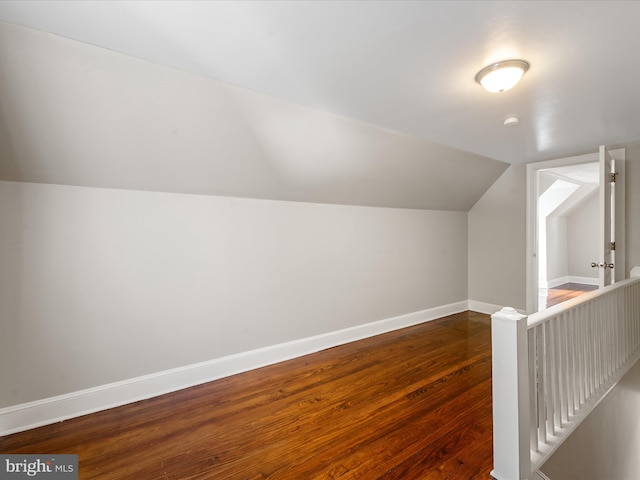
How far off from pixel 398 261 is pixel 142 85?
3.17 m

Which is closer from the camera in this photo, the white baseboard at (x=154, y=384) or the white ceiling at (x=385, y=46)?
the white ceiling at (x=385, y=46)

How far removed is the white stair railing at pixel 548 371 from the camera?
1.44m

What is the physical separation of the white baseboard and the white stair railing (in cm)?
187

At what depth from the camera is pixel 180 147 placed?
211 centimetres

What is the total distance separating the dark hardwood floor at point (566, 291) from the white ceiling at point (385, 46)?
407 cm

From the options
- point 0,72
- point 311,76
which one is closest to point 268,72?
point 311,76

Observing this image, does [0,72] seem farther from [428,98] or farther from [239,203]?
[428,98]

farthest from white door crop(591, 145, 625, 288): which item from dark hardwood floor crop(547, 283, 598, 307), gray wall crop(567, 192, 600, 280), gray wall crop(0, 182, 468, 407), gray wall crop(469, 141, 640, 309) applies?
gray wall crop(567, 192, 600, 280)

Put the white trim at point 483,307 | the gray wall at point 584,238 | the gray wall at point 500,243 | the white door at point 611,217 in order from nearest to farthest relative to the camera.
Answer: the white door at point 611,217
the gray wall at point 500,243
the white trim at point 483,307
the gray wall at point 584,238

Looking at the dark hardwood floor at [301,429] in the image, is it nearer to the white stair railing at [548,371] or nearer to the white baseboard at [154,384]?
the white baseboard at [154,384]

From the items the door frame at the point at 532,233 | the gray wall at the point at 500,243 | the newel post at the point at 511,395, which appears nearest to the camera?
the newel post at the point at 511,395

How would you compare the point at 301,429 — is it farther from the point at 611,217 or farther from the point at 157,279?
the point at 611,217

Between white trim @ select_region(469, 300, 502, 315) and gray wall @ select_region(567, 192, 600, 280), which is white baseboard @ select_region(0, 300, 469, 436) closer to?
white trim @ select_region(469, 300, 502, 315)

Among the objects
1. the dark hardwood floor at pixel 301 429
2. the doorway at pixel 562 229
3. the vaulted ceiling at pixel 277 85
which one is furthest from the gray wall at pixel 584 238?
the dark hardwood floor at pixel 301 429
